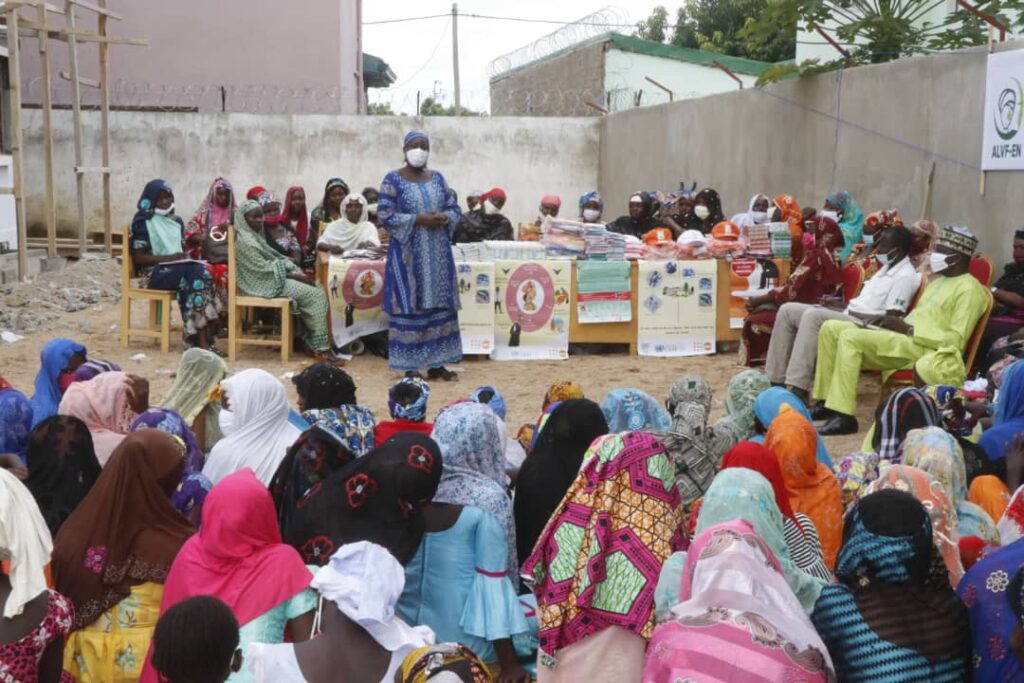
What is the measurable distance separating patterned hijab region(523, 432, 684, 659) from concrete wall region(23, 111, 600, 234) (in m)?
16.0

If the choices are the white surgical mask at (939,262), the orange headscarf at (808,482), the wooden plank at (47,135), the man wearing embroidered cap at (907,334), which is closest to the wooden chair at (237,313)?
the man wearing embroidered cap at (907,334)

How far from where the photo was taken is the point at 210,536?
3.18 metres

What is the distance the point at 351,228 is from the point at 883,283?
4733 millimetres

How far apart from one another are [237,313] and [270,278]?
0.52 m

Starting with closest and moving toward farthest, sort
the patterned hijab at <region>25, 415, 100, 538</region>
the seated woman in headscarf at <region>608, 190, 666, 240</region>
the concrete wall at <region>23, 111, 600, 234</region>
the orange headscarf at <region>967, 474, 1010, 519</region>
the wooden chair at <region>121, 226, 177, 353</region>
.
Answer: the patterned hijab at <region>25, 415, 100, 538</region>
the orange headscarf at <region>967, 474, 1010, 519</region>
the wooden chair at <region>121, 226, 177, 353</region>
the seated woman in headscarf at <region>608, 190, 666, 240</region>
the concrete wall at <region>23, 111, 600, 234</region>

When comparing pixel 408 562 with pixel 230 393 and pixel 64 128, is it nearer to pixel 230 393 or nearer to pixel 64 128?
pixel 230 393

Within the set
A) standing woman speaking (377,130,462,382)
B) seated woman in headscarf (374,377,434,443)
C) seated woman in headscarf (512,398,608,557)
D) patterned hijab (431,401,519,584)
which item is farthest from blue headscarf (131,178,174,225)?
patterned hijab (431,401,519,584)

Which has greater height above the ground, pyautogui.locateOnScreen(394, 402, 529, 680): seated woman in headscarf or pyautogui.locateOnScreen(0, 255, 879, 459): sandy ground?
pyautogui.locateOnScreen(394, 402, 529, 680): seated woman in headscarf

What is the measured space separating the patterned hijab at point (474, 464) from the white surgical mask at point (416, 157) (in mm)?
5309

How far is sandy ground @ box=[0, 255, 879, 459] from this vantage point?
29.1 ft

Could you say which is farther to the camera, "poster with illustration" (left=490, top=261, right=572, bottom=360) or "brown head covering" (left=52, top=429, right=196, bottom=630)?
"poster with illustration" (left=490, top=261, right=572, bottom=360)

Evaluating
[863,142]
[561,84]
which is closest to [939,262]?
[863,142]

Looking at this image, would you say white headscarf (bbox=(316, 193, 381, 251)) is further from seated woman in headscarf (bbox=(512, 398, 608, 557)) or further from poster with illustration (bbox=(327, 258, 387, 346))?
seated woman in headscarf (bbox=(512, 398, 608, 557))

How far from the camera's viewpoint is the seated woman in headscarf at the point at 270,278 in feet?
32.2
